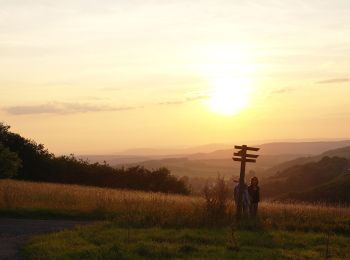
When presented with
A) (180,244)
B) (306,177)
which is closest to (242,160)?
(180,244)

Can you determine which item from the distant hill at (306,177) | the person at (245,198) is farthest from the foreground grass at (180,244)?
the distant hill at (306,177)

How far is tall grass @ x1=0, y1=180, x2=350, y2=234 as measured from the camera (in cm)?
2092

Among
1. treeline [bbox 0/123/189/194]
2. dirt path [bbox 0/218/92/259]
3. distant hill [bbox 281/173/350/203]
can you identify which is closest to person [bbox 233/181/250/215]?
dirt path [bbox 0/218/92/259]

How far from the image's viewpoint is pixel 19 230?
20.3m

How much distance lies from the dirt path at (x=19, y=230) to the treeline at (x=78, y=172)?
102ft

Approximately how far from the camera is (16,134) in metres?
57.6

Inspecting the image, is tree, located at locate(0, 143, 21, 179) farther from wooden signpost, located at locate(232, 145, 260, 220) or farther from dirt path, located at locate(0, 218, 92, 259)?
wooden signpost, located at locate(232, 145, 260, 220)

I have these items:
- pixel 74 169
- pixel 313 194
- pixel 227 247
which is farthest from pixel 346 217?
pixel 313 194

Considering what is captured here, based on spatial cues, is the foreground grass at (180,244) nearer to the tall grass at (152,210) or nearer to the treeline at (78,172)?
the tall grass at (152,210)

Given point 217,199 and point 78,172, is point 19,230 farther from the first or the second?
point 78,172

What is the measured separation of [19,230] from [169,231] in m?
5.18

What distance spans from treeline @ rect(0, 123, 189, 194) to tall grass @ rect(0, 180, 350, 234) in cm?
2224

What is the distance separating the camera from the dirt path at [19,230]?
52.3ft

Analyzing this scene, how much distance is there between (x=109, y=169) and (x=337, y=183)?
103 ft
